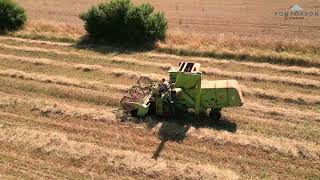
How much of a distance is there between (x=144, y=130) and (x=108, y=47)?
11.1 metres

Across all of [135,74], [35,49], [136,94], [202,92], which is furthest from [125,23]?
[202,92]

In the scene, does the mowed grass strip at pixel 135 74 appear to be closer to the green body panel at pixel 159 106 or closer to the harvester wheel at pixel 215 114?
the harvester wheel at pixel 215 114

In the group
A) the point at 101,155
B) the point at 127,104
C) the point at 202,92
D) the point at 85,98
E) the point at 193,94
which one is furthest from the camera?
the point at 85,98

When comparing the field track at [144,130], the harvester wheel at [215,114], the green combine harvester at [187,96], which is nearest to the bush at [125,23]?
the field track at [144,130]

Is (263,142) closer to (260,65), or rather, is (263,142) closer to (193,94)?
(193,94)

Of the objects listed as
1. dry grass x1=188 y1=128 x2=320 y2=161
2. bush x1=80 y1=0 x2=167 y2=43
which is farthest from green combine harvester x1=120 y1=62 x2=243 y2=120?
bush x1=80 y1=0 x2=167 y2=43

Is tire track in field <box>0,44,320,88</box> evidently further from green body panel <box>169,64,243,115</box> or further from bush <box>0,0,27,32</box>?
bush <box>0,0,27,32</box>

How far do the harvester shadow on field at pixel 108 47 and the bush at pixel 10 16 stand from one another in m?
5.58

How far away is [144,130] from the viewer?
49.3ft

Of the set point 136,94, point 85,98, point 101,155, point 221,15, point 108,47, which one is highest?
point 221,15

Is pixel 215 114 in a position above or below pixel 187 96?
below

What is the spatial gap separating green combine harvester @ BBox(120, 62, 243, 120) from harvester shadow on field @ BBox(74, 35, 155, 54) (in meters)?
8.77

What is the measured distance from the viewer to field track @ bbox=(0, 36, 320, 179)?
42.6 ft

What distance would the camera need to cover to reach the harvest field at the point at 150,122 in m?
13.0
